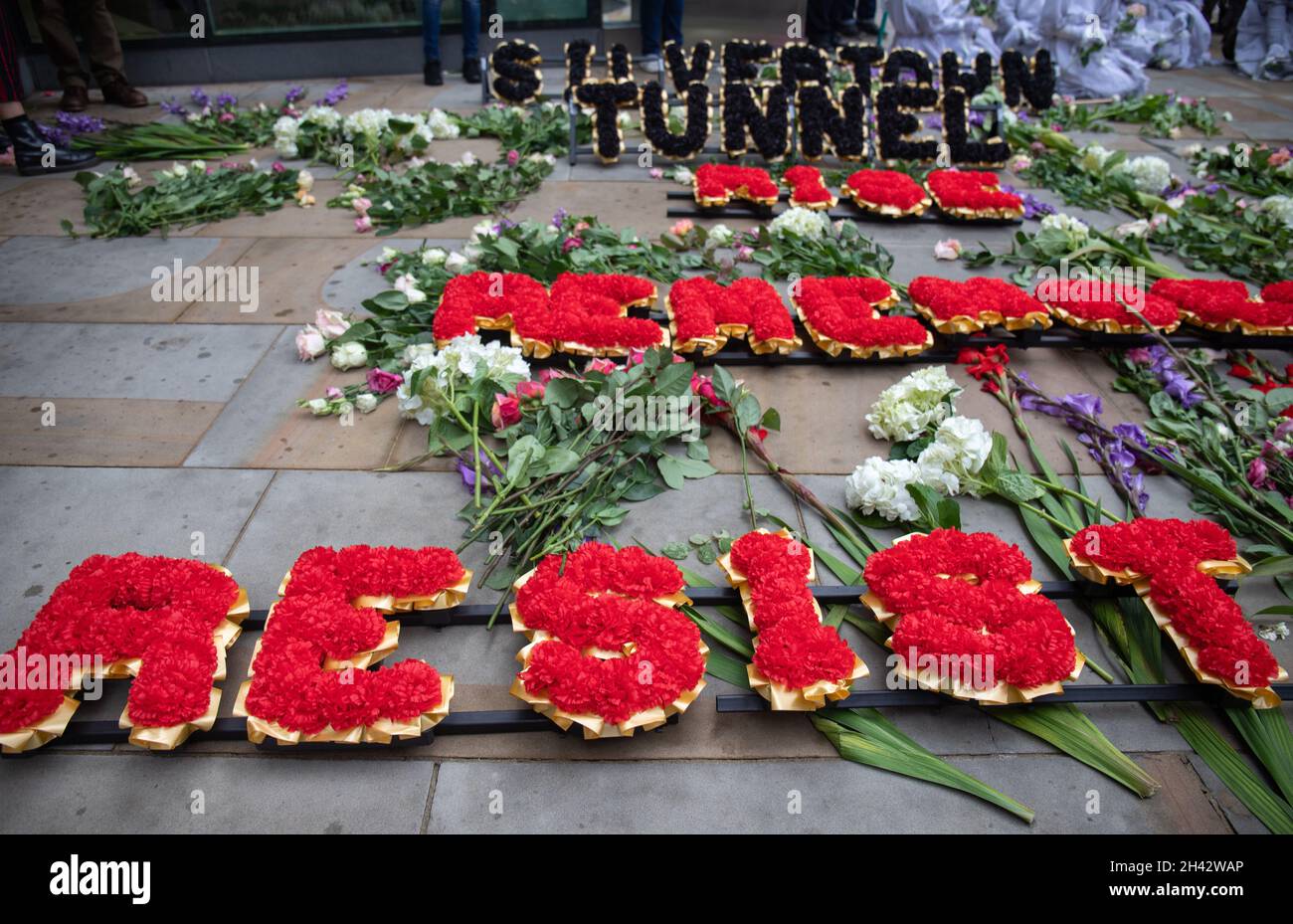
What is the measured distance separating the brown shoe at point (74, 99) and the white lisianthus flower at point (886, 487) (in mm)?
8103

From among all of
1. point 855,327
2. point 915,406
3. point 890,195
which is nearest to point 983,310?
point 855,327

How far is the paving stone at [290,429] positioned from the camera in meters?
3.01

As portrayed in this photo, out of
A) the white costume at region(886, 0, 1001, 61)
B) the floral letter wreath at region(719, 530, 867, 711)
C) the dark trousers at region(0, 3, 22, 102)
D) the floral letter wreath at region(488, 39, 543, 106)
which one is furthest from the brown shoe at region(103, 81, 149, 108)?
the floral letter wreath at region(719, 530, 867, 711)

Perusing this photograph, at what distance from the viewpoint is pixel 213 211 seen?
204 inches

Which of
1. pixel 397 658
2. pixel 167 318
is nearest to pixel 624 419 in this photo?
pixel 397 658

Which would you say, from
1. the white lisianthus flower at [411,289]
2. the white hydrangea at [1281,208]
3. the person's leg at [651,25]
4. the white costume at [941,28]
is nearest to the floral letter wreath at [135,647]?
the white lisianthus flower at [411,289]

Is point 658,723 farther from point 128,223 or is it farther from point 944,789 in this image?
point 128,223

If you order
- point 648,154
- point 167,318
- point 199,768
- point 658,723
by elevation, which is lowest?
point 199,768

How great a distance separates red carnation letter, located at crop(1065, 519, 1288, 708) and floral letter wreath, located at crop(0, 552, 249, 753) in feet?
7.85

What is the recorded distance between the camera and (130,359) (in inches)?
142

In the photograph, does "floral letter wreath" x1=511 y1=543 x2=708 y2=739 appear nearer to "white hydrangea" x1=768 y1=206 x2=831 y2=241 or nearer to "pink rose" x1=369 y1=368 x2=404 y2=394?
"pink rose" x1=369 y1=368 x2=404 y2=394

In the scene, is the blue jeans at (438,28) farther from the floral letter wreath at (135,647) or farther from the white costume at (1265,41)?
the white costume at (1265,41)

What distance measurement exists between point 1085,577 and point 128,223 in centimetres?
531

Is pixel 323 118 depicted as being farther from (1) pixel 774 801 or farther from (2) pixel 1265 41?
(2) pixel 1265 41
